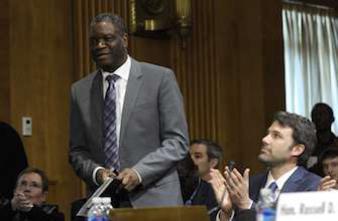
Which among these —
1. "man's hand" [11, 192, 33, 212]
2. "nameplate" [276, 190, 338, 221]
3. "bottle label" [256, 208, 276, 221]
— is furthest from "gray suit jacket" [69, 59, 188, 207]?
"man's hand" [11, 192, 33, 212]

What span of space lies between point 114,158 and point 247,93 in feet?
13.4

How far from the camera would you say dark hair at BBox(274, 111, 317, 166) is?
12.8 feet

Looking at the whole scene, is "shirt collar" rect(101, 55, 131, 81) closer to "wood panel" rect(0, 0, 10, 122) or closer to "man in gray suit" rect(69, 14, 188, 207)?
"man in gray suit" rect(69, 14, 188, 207)

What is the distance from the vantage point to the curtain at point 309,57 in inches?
323

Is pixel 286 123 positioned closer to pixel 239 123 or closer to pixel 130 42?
pixel 130 42

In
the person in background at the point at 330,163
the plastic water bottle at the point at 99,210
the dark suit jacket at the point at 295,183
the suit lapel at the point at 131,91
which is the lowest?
the person in background at the point at 330,163

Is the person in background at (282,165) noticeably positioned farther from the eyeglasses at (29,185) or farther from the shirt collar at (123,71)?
the eyeglasses at (29,185)

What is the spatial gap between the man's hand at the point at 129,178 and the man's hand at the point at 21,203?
1587 mm

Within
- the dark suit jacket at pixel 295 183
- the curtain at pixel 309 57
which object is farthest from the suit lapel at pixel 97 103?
the curtain at pixel 309 57

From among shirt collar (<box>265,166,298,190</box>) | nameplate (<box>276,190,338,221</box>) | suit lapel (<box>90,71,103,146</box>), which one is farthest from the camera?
shirt collar (<box>265,166,298,190</box>)

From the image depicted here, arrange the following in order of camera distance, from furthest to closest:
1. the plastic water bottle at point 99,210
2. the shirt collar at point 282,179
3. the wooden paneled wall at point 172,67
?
the wooden paneled wall at point 172,67 → the shirt collar at point 282,179 → the plastic water bottle at point 99,210

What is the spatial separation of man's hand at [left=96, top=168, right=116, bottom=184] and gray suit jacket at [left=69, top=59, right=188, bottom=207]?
8cm

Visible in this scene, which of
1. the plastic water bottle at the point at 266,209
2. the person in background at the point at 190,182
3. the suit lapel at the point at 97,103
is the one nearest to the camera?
the plastic water bottle at the point at 266,209

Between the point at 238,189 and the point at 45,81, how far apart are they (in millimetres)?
2937
